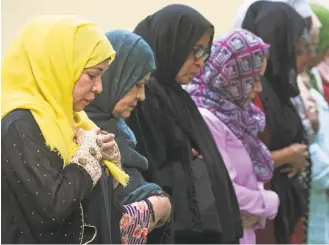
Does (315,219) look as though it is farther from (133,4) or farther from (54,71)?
(54,71)

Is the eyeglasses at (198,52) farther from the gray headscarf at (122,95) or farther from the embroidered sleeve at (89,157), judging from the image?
the embroidered sleeve at (89,157)

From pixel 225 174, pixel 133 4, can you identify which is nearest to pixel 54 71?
pixel 225 174

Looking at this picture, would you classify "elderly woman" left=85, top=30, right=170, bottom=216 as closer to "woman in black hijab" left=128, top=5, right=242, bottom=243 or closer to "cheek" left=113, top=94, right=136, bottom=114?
"cheek" left=113, top=94, right=136, bottom=114

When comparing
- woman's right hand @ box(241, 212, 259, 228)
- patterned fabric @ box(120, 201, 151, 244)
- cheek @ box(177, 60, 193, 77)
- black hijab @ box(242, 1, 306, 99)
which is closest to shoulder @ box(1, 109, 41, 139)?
patterned fabric @ box(120, 201, 151, 244)

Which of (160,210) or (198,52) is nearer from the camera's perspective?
(160,210)

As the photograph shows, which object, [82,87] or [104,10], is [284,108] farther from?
[82,87]

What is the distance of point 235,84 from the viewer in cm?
278

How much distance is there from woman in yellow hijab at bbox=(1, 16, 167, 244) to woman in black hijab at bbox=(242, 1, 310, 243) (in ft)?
4.62

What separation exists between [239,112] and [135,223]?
977 mm

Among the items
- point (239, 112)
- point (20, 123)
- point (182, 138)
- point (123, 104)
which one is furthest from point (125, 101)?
point (239, 112)

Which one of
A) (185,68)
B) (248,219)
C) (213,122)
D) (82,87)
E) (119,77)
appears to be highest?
(82,87)

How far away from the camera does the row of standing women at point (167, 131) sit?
1.58 m

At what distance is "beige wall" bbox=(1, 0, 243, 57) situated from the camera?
245 cm

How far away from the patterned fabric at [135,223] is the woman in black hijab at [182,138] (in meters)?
0.37
